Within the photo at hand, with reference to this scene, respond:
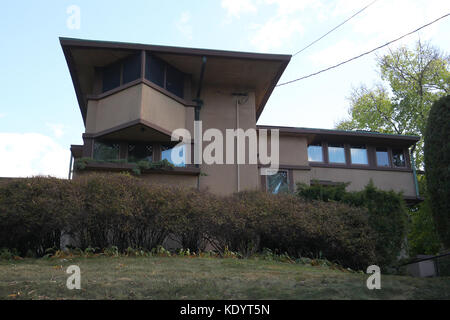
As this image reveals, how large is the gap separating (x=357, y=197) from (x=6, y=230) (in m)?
9.25

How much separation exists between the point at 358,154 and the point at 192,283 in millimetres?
Answer: 15274

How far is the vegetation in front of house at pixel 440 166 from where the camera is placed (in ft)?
29.1

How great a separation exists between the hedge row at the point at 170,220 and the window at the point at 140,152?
4.71 metres

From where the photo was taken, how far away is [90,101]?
16953 mm

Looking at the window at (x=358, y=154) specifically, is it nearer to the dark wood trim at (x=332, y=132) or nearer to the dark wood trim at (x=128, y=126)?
the dark wood trim at (x=332, y=132)

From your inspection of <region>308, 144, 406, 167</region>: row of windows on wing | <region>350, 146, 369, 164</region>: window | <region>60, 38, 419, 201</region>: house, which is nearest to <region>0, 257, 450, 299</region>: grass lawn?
<region>60, 38, 419, 201</region>: house

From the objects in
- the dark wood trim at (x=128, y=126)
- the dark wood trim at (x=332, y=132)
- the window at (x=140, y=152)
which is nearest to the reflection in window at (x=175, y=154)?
the window at (x=140, y=152)

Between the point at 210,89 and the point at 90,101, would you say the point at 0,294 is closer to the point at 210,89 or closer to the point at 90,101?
the point at 90,101

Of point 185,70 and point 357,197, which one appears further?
point 185,70

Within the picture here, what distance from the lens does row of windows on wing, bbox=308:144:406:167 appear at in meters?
20.6

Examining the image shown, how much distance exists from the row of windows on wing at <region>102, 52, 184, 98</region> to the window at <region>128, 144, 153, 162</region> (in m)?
2.19

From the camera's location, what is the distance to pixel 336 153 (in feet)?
68.3

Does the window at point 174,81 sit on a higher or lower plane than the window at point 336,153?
higher
